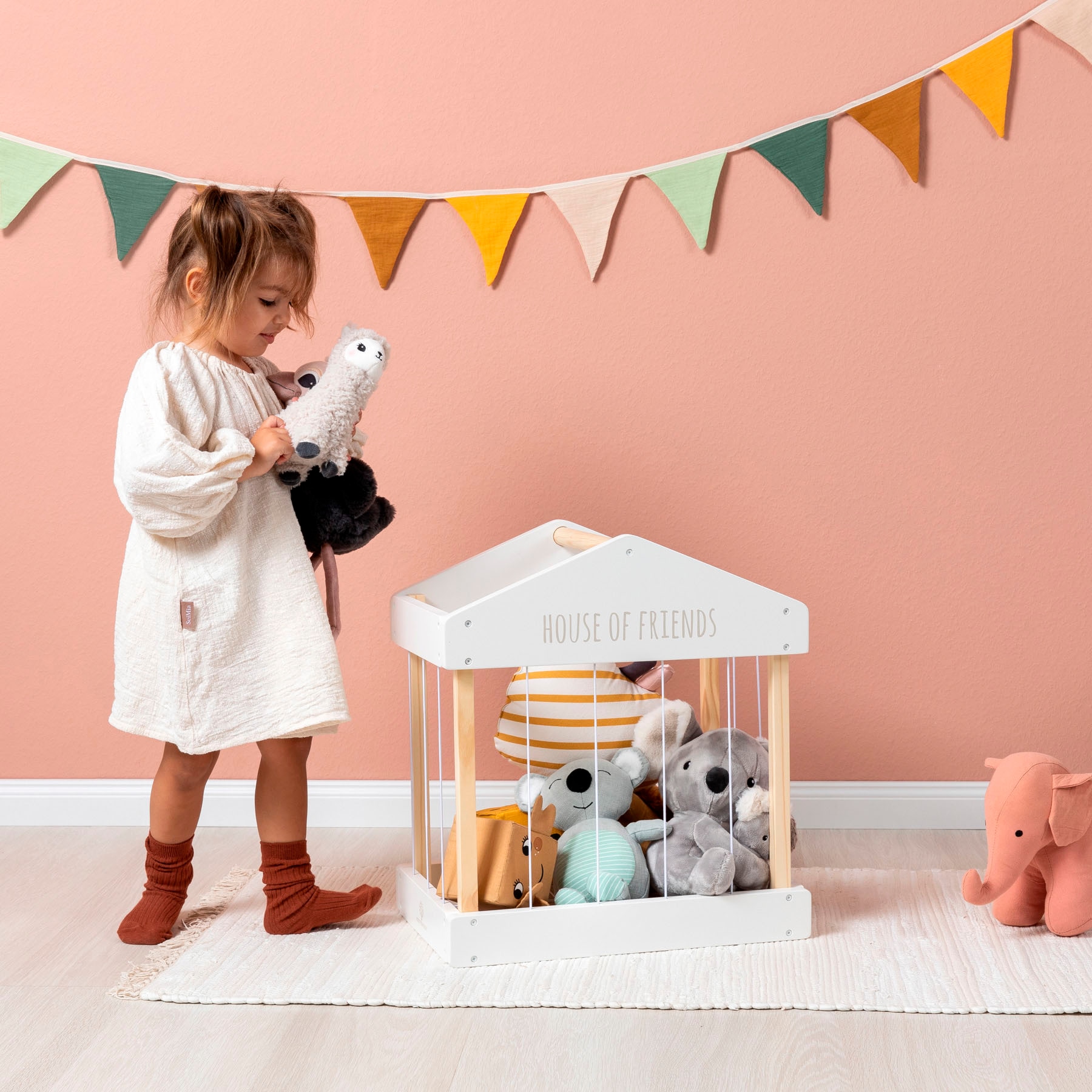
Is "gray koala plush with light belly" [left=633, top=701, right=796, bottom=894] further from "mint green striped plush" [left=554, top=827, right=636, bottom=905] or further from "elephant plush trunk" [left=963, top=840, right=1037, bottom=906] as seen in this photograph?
"elephant plush trunk" [left=963, top=840, right=1037, bottom=906]

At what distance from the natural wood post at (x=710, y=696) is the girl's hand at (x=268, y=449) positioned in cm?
60

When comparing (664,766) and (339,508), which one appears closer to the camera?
(664,766)

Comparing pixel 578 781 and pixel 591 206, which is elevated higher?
pixel 591 206

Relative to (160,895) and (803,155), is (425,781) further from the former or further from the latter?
(803,155)

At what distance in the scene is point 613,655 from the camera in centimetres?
124

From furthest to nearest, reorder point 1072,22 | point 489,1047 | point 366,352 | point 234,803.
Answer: point 234,803 < point 1072,22 < point 366,352 < point 489,1047

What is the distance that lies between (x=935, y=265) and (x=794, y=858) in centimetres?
89

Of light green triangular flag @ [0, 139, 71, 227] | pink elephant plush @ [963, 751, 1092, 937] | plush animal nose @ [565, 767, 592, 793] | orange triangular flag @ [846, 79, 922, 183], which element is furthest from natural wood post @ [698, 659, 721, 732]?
light green triangular flag @ [0, 139, 71, 227]

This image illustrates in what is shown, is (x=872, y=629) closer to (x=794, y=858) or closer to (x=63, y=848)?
(x=794, y=858)

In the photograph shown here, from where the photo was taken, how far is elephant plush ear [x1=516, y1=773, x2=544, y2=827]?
138 cm

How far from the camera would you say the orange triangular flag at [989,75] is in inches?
66.4

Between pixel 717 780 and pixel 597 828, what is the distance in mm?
174

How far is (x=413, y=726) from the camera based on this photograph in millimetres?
1435

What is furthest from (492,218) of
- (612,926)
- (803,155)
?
(612,926)
